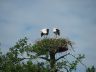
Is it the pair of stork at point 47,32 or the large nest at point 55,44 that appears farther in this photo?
the pair of stork at point 47,32

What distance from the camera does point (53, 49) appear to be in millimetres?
17828

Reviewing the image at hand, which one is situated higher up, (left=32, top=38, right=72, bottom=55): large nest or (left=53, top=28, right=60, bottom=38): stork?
(left=53, top=28, right=60, bottom=38): stork

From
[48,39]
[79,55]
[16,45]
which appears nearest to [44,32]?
[48,39]

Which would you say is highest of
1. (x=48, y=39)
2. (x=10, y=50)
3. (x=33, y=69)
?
(x=48, y=39)

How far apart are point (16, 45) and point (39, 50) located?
100cm

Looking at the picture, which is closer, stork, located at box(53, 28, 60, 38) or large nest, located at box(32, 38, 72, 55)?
large nest, located at box(32, 38, 72, 55)

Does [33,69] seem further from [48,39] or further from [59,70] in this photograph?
[48,39]

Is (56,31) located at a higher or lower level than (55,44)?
higher

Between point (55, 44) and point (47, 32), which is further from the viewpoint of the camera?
point (47, 32)

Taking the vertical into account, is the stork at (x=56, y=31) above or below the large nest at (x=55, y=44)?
above

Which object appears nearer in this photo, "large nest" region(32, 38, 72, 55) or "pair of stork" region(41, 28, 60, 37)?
"large nest" region(32, 38, 72, 55)

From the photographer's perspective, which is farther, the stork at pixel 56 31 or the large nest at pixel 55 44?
the stork at pixel 56 31

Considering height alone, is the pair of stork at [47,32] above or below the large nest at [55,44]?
above

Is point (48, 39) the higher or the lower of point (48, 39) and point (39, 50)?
the higher
